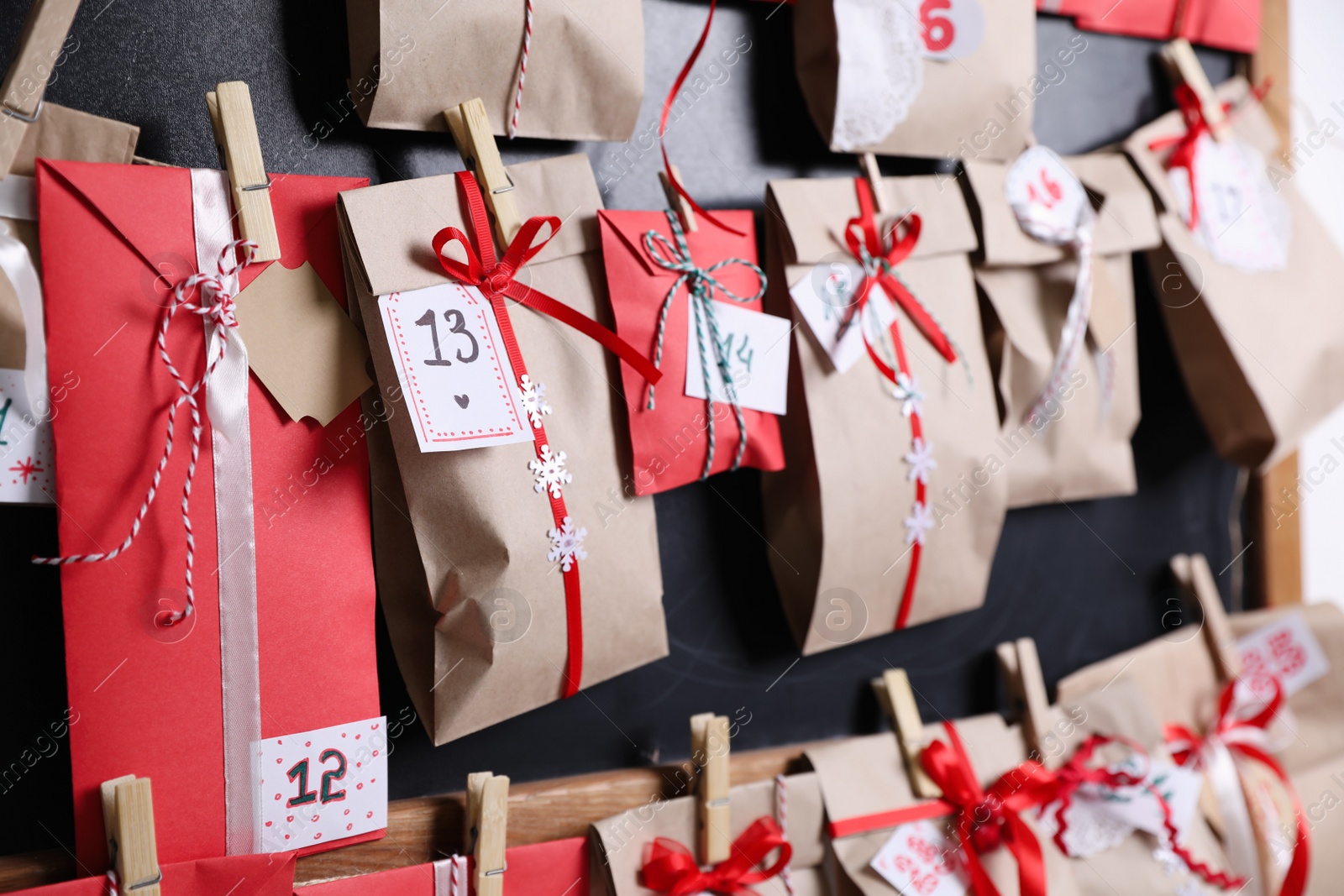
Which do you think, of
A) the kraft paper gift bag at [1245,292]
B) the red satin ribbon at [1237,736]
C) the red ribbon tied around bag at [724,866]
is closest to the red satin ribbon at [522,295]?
the red ribbon tied around bag at [724,866]

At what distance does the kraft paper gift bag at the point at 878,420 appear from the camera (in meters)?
0.96

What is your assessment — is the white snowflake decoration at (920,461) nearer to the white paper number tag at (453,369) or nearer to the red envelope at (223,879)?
the white paper number tag at (453,369)

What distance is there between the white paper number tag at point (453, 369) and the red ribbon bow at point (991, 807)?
2.14 ft

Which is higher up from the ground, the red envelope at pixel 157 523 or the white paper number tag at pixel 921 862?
the red envelope at pixel 157 523

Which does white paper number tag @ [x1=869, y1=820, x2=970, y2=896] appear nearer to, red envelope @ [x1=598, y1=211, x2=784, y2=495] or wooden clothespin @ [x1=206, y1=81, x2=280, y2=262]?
red envelope @ [x1=598, y1=211, x2=784, y2=495]

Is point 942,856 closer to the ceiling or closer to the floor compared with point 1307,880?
closer to the ceiling

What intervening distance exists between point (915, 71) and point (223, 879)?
104 centimetres

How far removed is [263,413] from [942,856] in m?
0.87

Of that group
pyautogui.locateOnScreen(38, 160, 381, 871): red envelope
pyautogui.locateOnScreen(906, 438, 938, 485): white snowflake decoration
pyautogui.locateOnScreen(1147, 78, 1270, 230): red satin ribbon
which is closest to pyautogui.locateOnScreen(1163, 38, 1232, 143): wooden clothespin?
pyautogui.locateOnScreen(1147, 78, 1270, 230): red satin ribbon

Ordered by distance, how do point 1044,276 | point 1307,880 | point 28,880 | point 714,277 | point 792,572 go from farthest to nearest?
point 1307,880, point 1044,276, point 792,572, point 714,277, point 28,880

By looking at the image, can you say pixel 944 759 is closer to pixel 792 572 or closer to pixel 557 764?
pixel 792 572

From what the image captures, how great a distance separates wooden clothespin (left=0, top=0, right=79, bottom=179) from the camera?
0.68 m

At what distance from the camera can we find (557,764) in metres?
1.00

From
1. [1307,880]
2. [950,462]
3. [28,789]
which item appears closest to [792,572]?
[950,462]
